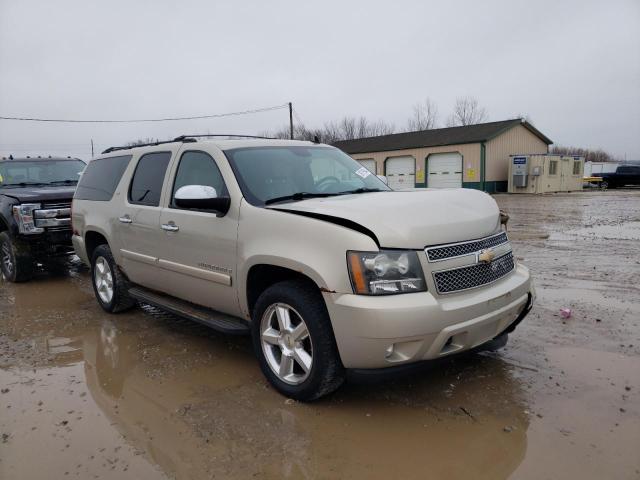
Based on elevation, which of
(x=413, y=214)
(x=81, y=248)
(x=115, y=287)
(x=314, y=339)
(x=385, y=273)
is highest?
(x=413, y=214)

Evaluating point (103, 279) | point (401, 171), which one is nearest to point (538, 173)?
point (401, 171)

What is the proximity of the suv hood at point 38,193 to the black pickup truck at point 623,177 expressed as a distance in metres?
38.8

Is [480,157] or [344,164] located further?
[480,157]

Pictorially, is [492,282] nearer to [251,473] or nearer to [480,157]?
[251,473]

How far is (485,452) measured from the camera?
285cm

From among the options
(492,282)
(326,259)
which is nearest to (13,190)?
(326,259)

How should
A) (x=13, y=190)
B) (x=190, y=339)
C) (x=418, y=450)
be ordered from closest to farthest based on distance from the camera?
(x=418, y=450) < (x=190, y=339) < (x=13, y=190)

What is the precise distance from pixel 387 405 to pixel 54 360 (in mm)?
3096

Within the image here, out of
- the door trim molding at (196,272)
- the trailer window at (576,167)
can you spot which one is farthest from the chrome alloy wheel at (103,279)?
the trailer window at (576,167)

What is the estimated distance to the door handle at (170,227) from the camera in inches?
Answer: 171

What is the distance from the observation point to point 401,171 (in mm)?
35188

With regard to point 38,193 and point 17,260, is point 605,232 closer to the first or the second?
point 38,193

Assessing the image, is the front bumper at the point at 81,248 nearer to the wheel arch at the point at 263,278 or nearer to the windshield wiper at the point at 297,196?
the wheel arch at the point at 263,278

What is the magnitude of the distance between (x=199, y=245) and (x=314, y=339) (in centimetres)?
145
